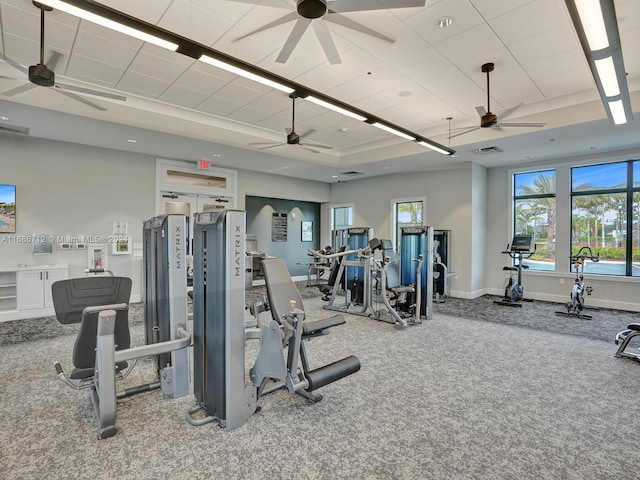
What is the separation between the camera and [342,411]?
101 inches

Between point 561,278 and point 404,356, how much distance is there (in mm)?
5297

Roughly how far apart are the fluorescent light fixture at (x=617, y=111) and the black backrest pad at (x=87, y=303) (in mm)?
5041

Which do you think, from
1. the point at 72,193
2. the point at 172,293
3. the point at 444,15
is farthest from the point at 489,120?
the point at 72,193

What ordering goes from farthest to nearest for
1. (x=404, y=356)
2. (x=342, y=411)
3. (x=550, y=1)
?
(x=404, y=356)
(x=550, y=1)
(x=342, y=411)

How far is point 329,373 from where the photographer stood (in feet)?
8.28

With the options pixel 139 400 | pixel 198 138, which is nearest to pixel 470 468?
pixel 139 400

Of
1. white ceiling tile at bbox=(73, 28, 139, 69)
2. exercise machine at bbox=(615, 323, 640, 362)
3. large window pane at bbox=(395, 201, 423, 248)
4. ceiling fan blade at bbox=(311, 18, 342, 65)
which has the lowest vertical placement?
exercise machine at bbox=(615, 323, 640, 362)

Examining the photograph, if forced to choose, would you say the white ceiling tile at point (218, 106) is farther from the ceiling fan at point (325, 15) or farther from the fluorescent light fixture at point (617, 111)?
the fluorescent light fixture at point (617, 111)

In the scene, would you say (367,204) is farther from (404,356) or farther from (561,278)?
(404,356)

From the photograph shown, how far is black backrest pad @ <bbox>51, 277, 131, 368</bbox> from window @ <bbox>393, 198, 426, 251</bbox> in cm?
705

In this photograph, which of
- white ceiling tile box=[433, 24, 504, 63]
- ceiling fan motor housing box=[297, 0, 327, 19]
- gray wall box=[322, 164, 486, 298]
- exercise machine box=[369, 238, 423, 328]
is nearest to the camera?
ceiling fan motor housing box=[297, 0, 327, 19]

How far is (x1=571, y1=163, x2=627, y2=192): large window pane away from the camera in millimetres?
6508

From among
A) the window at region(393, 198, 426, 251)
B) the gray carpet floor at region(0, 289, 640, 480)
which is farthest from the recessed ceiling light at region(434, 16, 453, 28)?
the window at region(393, 198, 426, 251)

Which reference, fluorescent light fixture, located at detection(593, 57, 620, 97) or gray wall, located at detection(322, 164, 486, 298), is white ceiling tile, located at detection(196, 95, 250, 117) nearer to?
fluorescent light fixture, located at detection(593, 57, 620, 97)
